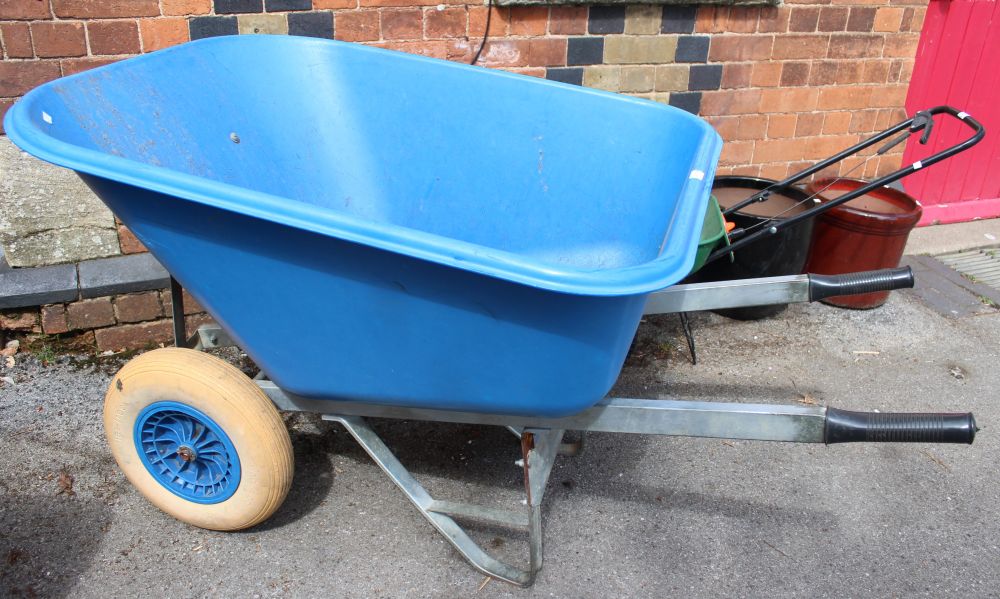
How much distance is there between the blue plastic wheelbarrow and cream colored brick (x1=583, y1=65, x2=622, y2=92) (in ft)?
3.31

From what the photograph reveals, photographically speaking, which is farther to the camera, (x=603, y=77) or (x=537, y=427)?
(x=603, y=77)

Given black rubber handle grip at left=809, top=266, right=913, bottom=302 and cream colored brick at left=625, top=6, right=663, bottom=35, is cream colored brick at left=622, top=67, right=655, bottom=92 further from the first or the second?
black rubber handle grip at left=809, top=266, right=913, bottom=302

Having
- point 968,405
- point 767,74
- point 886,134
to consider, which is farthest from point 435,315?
point 767,74

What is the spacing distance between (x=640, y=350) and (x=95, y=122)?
213 cm

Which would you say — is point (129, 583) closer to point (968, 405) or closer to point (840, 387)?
point (840, 387)

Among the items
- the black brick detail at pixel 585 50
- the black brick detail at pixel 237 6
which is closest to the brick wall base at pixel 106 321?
the black brick detail at pixel 237 6

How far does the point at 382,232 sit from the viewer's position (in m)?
1.43

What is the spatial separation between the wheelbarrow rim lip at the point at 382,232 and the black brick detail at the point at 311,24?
138 centimetres

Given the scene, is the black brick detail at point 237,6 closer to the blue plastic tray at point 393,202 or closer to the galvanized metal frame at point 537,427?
the blue plastic tray at point 393,202

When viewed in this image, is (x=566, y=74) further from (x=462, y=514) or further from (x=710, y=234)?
(x=462, y=514)

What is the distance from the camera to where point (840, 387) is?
300 cm

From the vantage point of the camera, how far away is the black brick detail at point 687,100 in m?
3.48

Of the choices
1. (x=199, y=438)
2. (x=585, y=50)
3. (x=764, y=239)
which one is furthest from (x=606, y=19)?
(x=199, y=438)

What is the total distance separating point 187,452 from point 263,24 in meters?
1.58
